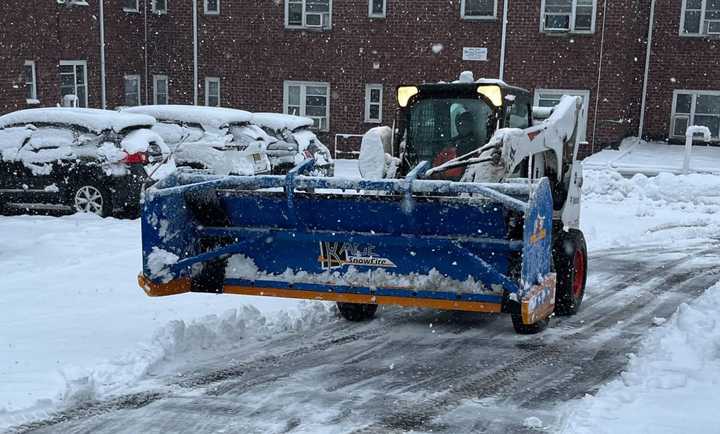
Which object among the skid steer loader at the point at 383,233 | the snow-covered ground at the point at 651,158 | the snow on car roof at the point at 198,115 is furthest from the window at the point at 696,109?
the skid steer loader at the point at 383,233

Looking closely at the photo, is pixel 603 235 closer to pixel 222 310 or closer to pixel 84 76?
pixel 222 310

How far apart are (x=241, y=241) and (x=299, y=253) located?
471mm

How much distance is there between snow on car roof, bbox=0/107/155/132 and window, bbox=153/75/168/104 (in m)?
12.2

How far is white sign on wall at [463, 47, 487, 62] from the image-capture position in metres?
22.9

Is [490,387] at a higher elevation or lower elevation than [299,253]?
lower

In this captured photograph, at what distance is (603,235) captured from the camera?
42.7 feet

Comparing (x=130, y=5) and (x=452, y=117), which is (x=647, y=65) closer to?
(x=130, y=5)

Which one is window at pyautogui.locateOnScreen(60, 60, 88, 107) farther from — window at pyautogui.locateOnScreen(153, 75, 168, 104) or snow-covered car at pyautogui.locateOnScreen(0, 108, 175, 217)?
snow-covered car at pyautogui.locateOnScreen(0, 108, 175, 217)

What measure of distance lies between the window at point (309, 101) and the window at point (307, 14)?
1.62 meters

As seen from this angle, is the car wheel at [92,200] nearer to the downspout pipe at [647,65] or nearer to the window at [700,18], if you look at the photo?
the downspout pipe at [647,65]

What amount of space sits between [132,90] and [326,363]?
20.8m

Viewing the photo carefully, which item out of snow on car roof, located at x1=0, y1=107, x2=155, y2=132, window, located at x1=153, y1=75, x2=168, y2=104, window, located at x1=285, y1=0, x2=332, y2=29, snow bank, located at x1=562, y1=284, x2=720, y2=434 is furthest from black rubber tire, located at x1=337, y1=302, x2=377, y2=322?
window, located at x1=153, y1=75, x2=168, y2=104

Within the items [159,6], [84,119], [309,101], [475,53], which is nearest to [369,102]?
[309,101]

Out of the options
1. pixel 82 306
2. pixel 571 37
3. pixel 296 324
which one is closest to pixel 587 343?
pixel 296 324
